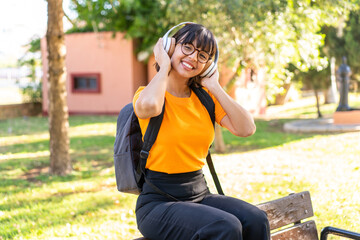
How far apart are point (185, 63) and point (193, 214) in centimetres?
89

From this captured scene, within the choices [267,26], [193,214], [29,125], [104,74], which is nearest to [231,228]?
[193,214]

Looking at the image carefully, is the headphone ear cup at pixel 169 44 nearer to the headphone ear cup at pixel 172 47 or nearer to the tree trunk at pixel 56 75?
the headphone ear cup at pixel 172 47

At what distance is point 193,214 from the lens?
7.72 feet

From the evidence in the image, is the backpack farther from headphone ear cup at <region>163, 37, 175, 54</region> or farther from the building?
the building

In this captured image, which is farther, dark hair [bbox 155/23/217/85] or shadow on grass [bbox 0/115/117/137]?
shadow on grass [bbox 0/115/117/137]

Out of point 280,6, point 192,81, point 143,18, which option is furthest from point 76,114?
point 192,81

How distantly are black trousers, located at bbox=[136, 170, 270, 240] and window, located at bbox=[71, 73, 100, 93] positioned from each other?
17093mm

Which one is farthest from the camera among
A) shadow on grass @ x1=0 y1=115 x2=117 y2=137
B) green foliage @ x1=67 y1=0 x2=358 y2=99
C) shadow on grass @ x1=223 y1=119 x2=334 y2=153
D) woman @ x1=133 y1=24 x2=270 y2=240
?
shadow on grass @ x1=0 y1=115 x2=117 y2=137

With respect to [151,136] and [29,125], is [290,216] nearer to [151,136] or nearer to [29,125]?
[151,136]

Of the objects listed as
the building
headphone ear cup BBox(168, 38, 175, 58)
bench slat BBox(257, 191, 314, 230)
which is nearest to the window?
the building

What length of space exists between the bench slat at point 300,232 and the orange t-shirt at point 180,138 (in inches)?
30.8

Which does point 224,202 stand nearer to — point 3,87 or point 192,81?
point 192,81

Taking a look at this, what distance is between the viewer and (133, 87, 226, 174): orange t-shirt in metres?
2.57

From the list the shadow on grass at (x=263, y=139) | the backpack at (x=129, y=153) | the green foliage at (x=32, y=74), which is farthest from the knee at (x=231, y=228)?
the green foliage at (x=32, y=74)
